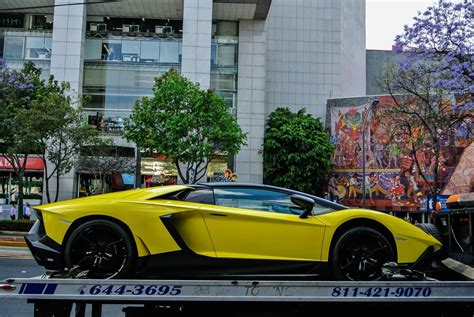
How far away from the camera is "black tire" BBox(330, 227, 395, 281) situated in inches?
176

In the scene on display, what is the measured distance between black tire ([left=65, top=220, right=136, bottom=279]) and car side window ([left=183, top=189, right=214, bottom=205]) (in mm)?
680

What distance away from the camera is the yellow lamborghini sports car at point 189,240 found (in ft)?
14.2

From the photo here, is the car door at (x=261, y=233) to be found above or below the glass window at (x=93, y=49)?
below

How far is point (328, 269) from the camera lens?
446 cm

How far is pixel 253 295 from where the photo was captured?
3775mm

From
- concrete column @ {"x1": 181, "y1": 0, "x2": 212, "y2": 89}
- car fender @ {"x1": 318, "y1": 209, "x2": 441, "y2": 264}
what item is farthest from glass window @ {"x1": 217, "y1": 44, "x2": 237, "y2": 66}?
car fender @ {"x1": 318, "y1": 209, "x2": 441, "y2": 264}

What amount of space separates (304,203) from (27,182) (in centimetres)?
3087

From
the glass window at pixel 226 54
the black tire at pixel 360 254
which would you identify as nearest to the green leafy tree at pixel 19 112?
the glass window at pixel 226 54

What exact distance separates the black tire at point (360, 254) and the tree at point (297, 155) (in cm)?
2743

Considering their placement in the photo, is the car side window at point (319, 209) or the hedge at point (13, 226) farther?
the hedge at point (13, 226)

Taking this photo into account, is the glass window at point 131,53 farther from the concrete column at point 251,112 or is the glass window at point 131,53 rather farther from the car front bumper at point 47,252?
the car front bumper at point 47,252

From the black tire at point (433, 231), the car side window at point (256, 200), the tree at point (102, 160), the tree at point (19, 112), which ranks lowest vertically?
the black tire at point (433, 231)

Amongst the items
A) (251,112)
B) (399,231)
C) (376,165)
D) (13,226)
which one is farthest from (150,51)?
(399,231)

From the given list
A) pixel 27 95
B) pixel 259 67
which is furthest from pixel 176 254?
pixel 259 67
